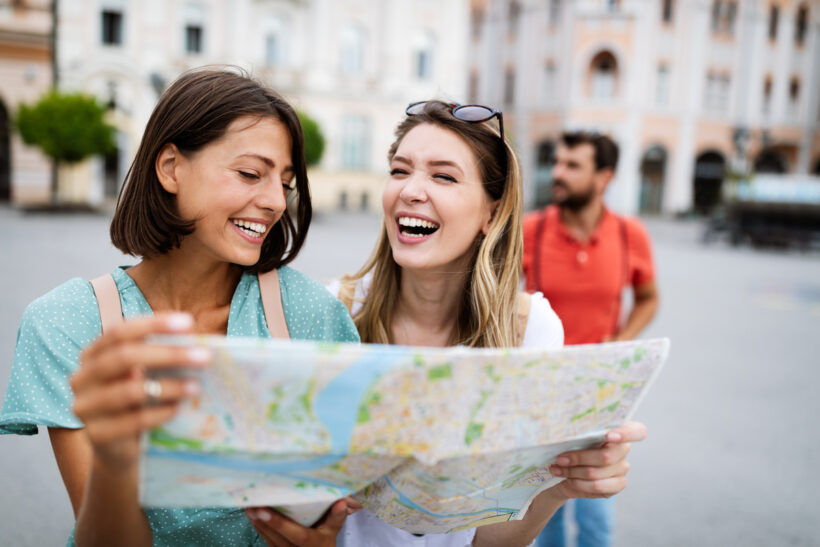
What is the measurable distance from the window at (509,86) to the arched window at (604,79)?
4.23 metres

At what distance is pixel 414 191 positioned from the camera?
6.09ft

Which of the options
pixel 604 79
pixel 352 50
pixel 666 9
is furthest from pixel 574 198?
pixel 666 9

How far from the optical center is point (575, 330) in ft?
10.5

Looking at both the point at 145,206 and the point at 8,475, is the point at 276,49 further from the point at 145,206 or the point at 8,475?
the point at 145,206

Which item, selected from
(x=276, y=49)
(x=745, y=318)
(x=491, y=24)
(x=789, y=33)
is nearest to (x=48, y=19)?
(x=276, y=49)

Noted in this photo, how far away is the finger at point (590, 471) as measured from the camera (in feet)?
4.23

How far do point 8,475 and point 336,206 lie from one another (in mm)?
24353

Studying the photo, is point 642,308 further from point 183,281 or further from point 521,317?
point 183,281

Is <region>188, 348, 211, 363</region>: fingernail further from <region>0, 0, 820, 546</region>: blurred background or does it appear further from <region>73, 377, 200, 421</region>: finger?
<region>0, 0, 820, 546</region>: blurred background

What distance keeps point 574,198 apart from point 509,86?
32.0 meters

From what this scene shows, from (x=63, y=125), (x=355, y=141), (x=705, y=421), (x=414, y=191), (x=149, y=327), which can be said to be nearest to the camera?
(x=149, y=327)

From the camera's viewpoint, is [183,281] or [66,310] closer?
[66,310]

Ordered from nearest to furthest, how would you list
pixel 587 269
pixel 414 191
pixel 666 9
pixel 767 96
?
pixel 414 191 < pixel 587 269 < pixel 666 9 < pixel 767 96

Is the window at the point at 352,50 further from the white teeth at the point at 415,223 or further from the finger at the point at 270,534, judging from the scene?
the finger at the point at 270,534
